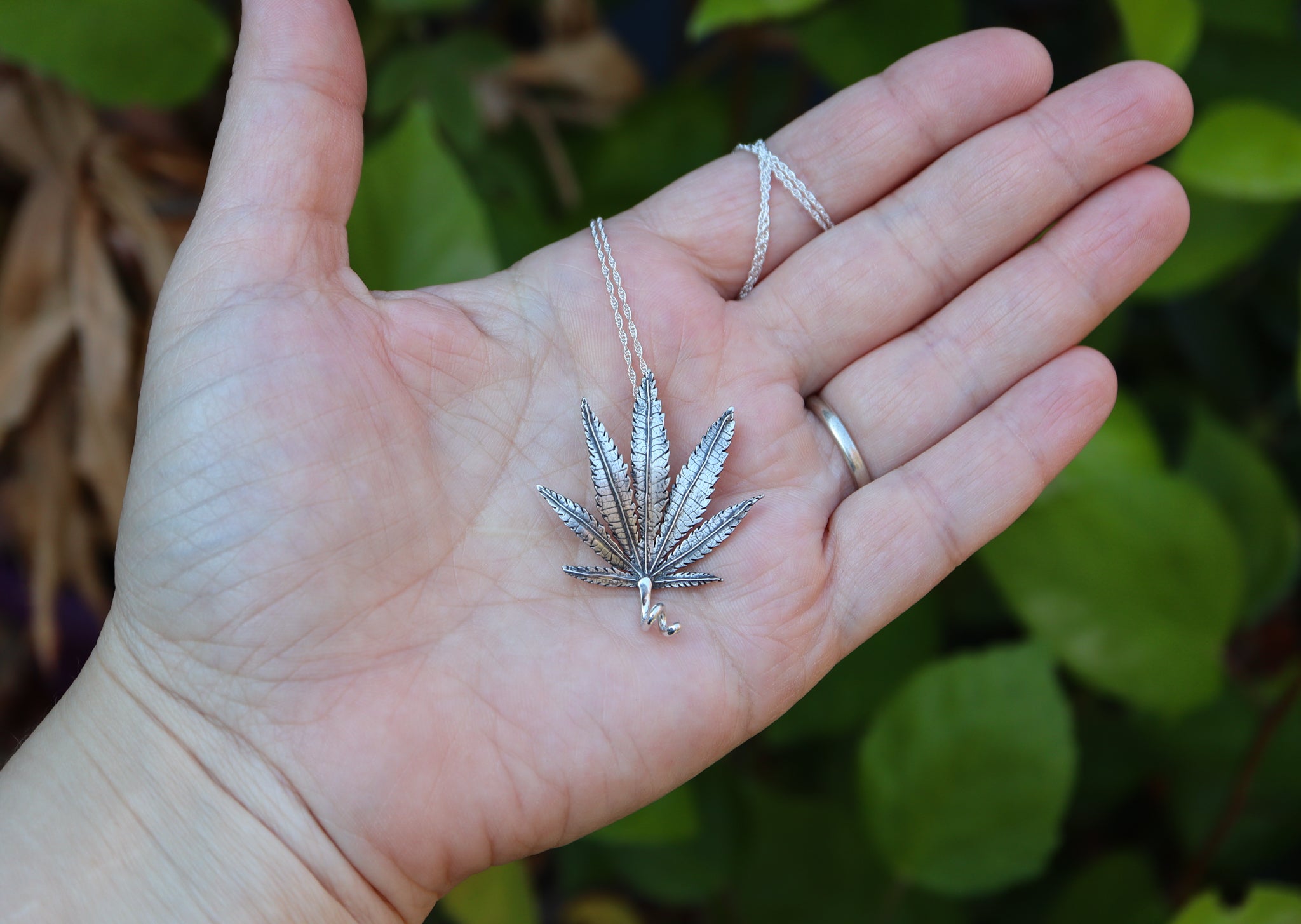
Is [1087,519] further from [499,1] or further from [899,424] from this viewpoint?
[499,1]

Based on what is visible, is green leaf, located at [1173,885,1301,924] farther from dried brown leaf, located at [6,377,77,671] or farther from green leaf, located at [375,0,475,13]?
dried brown leaf, located at [6,377,77,671]

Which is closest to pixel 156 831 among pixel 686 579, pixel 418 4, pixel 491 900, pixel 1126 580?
pixel 491 900

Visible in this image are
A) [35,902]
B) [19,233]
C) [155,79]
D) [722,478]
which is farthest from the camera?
[19,233]

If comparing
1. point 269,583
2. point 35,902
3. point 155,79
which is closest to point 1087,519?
point 269,583

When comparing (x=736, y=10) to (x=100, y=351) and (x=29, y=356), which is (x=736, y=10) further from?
(x=29, y=356)

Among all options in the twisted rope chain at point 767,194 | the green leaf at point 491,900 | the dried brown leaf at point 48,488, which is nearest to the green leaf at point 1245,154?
the twisted rope chain at point 767,194

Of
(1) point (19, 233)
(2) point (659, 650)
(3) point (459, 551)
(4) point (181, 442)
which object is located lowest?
(2) point (659, 650)

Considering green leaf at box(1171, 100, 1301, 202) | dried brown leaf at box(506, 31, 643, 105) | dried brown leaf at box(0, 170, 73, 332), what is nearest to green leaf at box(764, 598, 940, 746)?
green leaf at box(1171, 100, 1301, 202)

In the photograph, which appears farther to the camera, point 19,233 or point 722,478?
point 19,233
